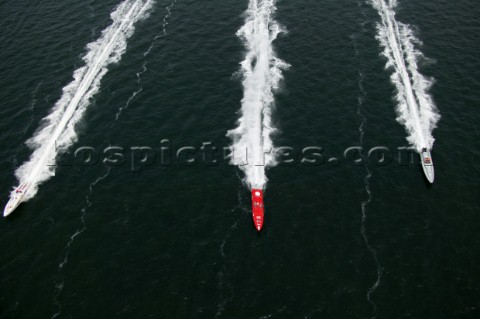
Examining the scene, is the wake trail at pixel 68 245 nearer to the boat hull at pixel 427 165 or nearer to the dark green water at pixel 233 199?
the dark green water at pixel 233 199

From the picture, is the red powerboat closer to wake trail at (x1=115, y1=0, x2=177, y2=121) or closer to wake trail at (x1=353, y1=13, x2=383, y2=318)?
wake trail at (x1=353, y1=13, x2=383, y2=318)

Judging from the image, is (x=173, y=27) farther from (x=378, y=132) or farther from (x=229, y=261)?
(x=229, y=261)

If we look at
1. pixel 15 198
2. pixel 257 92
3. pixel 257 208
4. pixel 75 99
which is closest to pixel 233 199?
pixel 257 208

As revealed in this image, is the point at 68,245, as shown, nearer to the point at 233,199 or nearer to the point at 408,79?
the point at 233,199

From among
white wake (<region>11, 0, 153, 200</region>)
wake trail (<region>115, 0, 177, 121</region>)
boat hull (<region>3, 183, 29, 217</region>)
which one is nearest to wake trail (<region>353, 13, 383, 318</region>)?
wake trail (<region>115, 0, 177, 121</region>)

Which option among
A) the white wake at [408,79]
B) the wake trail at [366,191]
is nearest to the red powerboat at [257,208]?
the wake trail at [366,191]
